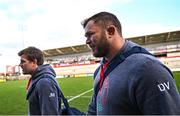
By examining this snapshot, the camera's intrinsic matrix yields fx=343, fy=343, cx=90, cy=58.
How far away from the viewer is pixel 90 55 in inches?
2422

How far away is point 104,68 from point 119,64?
0.23m

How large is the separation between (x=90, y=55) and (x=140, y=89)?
196ft

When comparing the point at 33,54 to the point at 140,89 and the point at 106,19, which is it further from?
the point at 140,89

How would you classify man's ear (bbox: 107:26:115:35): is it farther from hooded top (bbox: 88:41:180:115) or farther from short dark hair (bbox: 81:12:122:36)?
hooded top (bbox: 88:41:180:115)

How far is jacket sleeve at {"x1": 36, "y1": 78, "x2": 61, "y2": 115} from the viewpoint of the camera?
12.2ft

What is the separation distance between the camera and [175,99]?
1918 millimetres

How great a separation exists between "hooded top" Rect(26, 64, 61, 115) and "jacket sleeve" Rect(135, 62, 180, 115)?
1.96 metres

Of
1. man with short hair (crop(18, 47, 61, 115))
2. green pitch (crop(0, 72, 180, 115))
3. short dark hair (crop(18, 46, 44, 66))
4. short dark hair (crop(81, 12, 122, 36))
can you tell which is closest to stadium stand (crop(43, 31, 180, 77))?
green pitch (crop(0, 72, 180, 115))

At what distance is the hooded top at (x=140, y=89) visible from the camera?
73.8 inches

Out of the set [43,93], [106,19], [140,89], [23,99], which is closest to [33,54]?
[43,93]

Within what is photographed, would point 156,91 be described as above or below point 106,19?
below

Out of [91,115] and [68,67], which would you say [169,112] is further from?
[68,67]

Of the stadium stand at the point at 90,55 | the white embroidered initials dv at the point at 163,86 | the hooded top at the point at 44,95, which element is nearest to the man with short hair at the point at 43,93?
the hooded top at the point at 44,95

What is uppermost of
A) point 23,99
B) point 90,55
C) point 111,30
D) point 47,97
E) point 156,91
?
point 111,30
